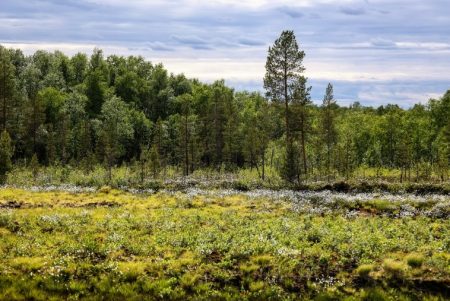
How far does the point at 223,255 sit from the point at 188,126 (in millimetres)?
71184

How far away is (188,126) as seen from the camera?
299 ft

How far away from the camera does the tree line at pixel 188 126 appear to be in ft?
201

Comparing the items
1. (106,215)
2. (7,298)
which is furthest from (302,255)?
(106,215)

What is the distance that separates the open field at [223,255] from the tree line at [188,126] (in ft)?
80.1

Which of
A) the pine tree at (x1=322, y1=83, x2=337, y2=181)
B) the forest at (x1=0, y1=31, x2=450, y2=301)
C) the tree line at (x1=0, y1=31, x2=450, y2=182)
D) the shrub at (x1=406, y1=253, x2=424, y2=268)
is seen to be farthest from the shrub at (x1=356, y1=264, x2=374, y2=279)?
the pine tree at (x1=322, y1=83, x2=337, y2=181)

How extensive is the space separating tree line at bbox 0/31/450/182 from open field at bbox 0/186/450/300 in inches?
961

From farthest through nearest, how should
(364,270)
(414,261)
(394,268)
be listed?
(414,261)
(364,270)
(394,268)

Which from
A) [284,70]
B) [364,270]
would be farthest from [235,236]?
[284,70]

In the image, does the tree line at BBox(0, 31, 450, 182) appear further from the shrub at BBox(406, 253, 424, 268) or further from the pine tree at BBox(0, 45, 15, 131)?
the shrub at BBox(406, 253, 424, 268)

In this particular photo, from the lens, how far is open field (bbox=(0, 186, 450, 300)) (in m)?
17.4

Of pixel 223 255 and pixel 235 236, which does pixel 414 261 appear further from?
pixel 235 236

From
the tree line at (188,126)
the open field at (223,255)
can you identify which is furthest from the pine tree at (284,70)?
the open field at (223,255)

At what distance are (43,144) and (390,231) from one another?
91546 mm

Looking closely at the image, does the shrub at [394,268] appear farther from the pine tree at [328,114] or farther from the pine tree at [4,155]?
the pine tree at [328,114]
